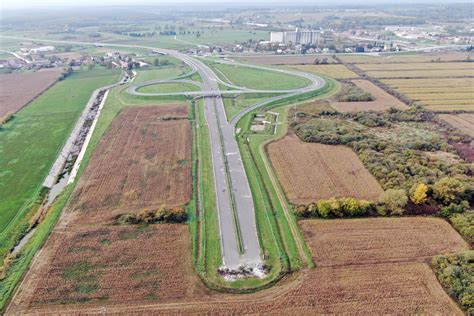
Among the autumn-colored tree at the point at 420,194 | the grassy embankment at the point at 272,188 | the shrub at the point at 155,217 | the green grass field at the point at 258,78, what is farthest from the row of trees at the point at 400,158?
the green grass field at the point at 258,78

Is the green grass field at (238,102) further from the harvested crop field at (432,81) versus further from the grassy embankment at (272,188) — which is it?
the harvested crop field at (432,81)

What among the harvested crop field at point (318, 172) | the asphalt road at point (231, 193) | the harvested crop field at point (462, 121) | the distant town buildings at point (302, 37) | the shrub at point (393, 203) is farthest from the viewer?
the distant town buildings at point (302, 37)

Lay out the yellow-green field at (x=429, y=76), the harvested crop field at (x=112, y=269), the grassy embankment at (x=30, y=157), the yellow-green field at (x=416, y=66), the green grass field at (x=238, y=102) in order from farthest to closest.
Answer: the yellow-green field at (x=416, y=66) < the yellow-green field at (x=429, y=76) < the green grass field at (x=238, y=102) < the grassy embankment at (x=30, y=157) < the harvested crop field at (x=112, y=269)

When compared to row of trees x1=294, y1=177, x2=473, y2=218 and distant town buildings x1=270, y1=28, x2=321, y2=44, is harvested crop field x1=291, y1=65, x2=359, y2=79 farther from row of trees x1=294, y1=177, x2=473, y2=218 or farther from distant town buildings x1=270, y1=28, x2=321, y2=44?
row of trees x1=294, y1=177, x2=473, y2=218

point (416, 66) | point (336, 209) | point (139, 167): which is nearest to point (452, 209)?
point (336, 209)

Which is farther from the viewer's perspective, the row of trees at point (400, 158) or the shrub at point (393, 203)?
the row of trees at point (400, 158)

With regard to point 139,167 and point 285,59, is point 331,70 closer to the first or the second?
point 285,59
